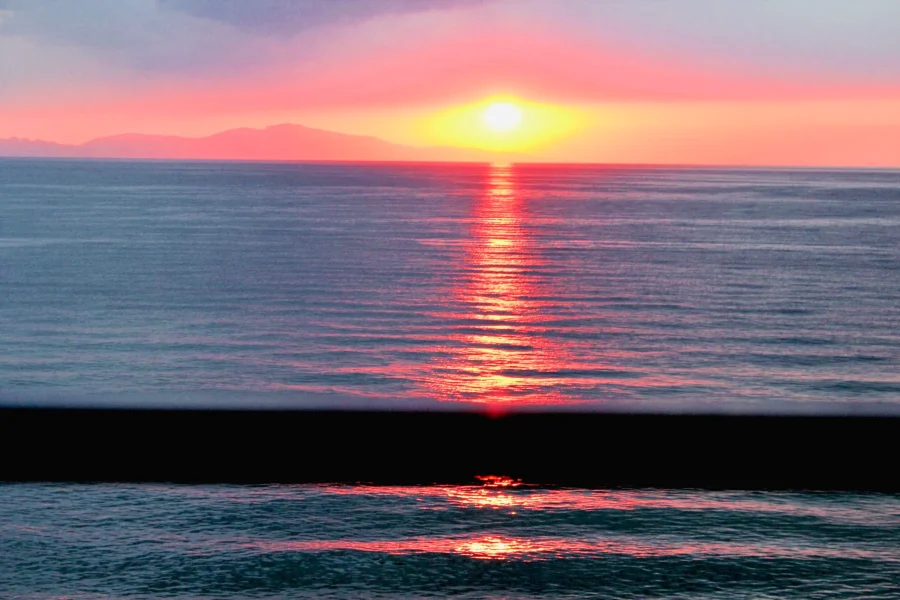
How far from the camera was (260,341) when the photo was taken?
92.0ft

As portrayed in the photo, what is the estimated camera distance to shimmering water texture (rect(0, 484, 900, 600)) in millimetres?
5648

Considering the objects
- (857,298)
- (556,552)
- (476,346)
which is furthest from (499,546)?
(857,298)

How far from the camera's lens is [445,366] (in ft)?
77.4

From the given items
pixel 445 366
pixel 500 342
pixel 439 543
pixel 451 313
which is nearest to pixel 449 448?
pixel 439 543

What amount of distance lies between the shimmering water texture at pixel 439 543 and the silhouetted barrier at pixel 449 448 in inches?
6.3

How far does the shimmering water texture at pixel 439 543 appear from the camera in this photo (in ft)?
18.5

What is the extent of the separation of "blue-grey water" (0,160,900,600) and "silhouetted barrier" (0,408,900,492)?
0.56ft

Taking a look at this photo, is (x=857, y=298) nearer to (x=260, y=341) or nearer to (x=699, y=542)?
(x=260, y=341)

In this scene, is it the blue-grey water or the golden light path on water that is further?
the golden light path on water

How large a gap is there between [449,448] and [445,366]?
667 inches

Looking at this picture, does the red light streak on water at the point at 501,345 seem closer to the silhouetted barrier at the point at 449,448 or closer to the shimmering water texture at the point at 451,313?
the shimmering water texture at the point at 451,313

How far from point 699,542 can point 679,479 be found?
0.47 m

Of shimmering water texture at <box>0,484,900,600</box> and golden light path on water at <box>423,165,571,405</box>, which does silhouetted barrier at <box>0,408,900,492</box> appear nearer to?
shimmering water texture at <box>0,484,900,600</box>

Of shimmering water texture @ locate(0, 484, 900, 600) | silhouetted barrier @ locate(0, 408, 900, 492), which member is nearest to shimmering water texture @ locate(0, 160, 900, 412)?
silhouetted barrier @ locate(0, 408, 900, 492)
